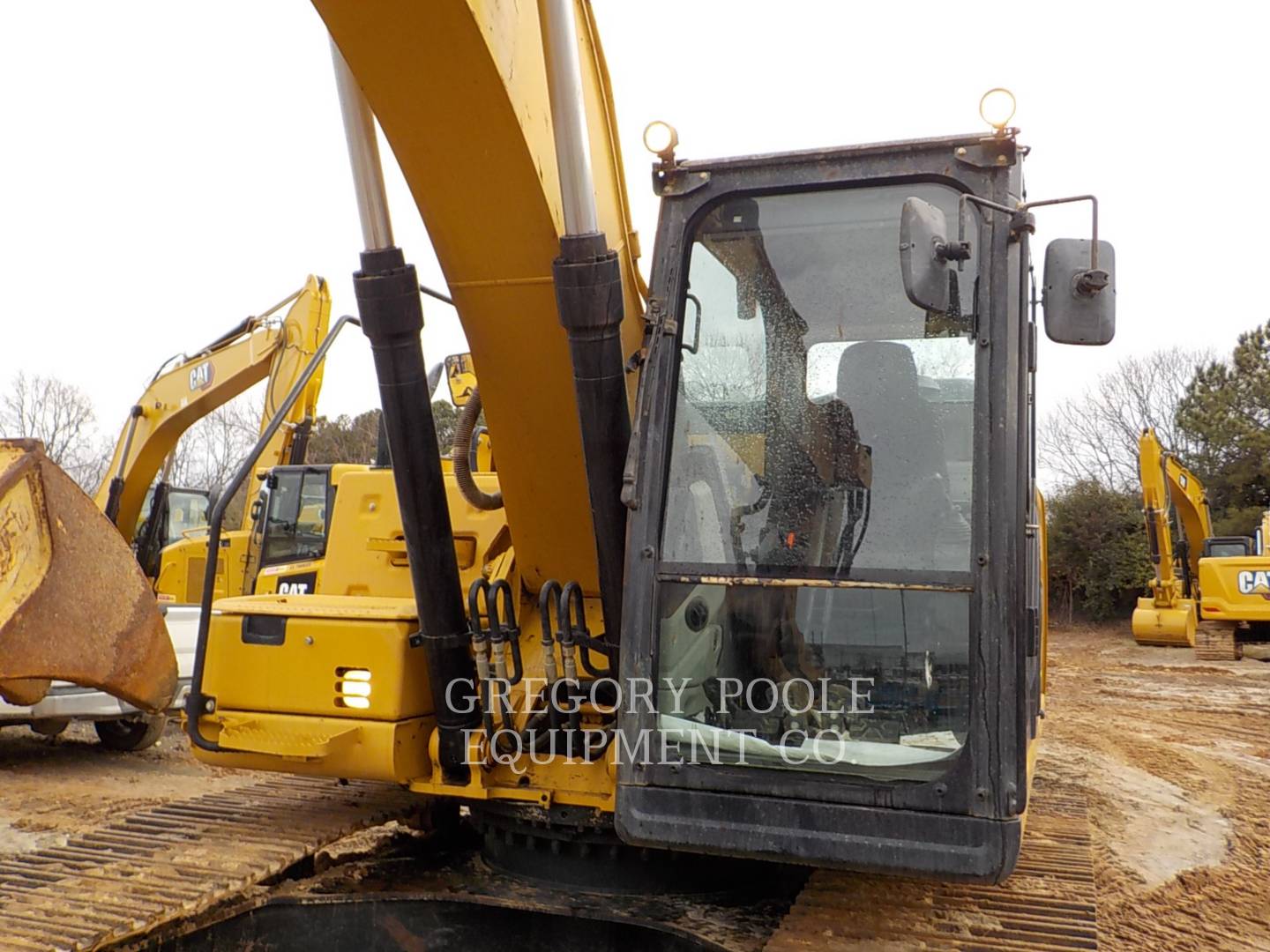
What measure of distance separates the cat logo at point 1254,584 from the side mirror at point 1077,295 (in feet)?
45.8

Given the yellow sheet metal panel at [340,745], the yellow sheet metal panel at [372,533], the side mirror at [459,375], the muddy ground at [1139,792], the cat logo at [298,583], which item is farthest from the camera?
the cat logo at [298,583]

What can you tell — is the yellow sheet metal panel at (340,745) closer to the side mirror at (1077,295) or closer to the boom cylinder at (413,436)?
the boom cylinder at (413,436)

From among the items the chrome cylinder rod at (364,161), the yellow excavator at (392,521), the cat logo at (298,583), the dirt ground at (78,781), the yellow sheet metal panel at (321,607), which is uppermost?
the chrome cylinder rod at (364,161)

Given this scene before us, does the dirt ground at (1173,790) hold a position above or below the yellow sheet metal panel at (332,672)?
below

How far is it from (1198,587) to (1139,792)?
33.8 ft

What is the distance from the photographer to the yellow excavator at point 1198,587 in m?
14.5

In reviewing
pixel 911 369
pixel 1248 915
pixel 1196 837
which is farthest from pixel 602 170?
pixel 1196 837

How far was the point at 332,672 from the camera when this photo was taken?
3.28 meters

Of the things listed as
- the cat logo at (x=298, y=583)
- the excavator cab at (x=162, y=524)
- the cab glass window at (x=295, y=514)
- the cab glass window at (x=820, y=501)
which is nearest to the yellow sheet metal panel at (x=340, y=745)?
the cab glass window at (x=820, y=501)

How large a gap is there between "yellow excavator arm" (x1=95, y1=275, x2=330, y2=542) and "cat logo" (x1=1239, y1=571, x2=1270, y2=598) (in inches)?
471

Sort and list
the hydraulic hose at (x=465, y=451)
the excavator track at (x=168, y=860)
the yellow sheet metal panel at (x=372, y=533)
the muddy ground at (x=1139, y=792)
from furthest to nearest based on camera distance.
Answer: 1. the muddy ground at (x=1139, y=792)
2. the yellow sheet metal panel at (x=372, y=533)
3. the hydraulic hose at (x=465, y=451)
4. the excavator track at (x=168, y=860)

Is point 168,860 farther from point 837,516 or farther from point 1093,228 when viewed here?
point 1093,228

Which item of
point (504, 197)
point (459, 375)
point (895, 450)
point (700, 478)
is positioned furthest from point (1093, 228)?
point (459, 375)

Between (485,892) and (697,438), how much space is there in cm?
143
